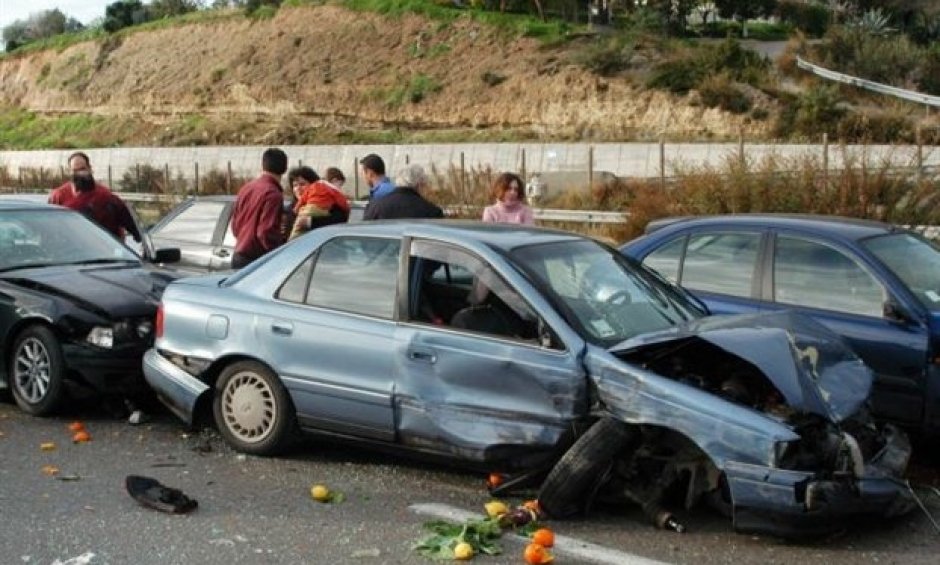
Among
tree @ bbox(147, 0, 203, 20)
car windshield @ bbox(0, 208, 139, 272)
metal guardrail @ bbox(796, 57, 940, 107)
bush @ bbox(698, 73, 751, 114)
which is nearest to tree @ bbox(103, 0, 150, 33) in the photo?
tree @ bbox(147, 0, 203, 20)

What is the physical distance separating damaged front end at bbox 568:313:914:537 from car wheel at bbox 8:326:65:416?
399 centimetres

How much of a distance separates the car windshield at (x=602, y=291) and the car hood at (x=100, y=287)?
3.26m

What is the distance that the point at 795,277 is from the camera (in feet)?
24.3

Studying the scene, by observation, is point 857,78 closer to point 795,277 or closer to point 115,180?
point 115,180

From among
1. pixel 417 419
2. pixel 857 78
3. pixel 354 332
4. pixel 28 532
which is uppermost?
pixel 857 78

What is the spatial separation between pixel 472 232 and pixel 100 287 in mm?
3259

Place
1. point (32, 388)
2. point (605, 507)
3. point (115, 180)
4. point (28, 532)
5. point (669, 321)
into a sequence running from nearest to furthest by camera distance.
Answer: point (28, 532) < point (605, 507) < point (669, 321) < point (32, 388) < point (115, 180)

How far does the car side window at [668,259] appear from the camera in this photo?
26.3 feet

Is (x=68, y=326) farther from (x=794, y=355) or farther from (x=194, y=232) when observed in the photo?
(x=794, y=355)

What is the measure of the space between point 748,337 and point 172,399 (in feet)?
12.0

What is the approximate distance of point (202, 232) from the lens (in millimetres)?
12320

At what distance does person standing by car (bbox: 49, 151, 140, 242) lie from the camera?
10.8 m

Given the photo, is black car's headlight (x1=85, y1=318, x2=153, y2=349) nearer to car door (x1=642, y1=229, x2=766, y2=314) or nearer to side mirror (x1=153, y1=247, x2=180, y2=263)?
side mirror (x1=153, y1=247, x2=180, y2=263)

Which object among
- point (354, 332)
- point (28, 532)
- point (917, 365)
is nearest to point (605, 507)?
point (354, 332)
